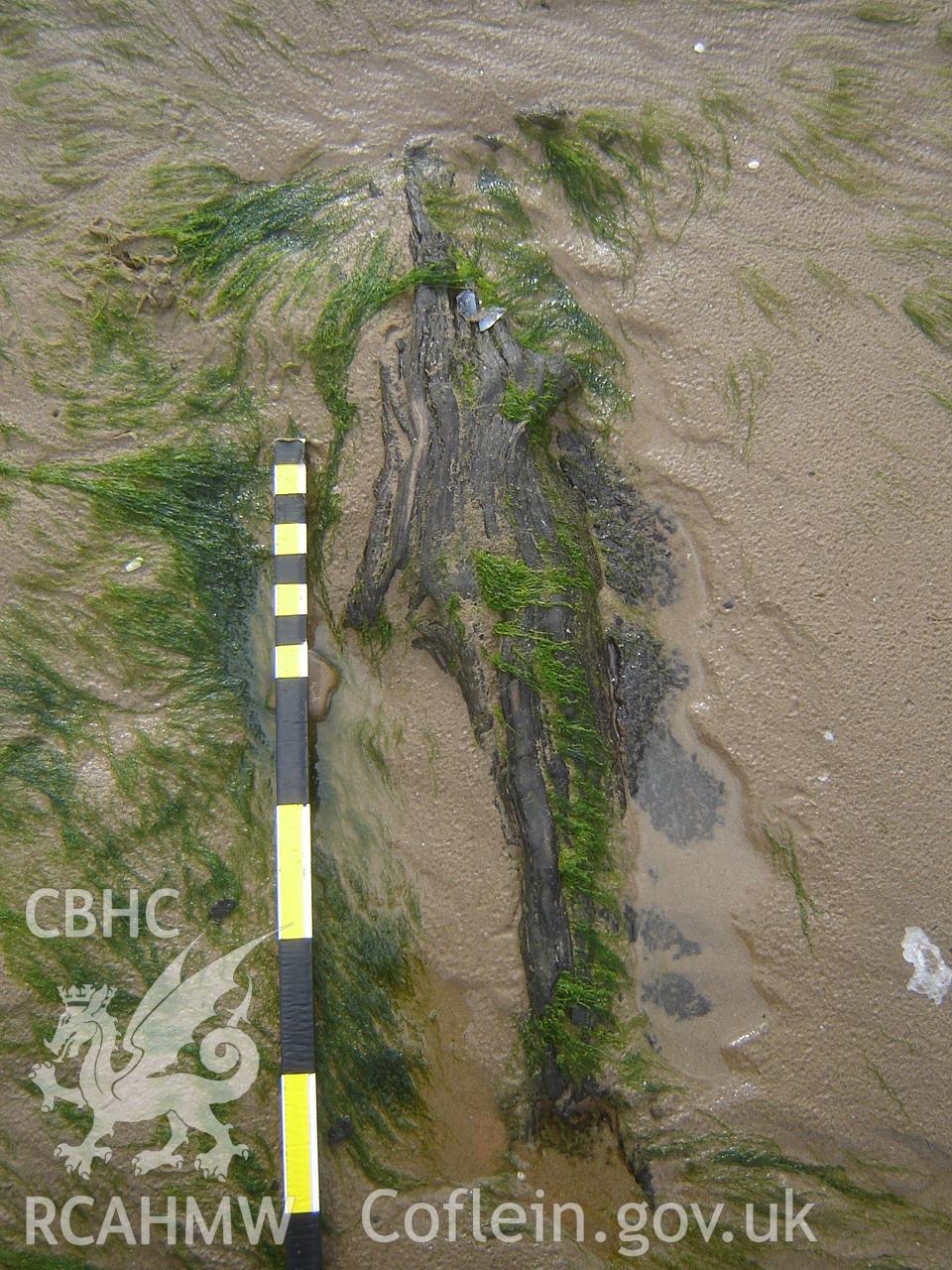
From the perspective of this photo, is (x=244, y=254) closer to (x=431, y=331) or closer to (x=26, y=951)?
(x=431, y=331)

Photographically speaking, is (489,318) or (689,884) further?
(489,318)

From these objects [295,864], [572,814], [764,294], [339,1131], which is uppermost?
[764,294]

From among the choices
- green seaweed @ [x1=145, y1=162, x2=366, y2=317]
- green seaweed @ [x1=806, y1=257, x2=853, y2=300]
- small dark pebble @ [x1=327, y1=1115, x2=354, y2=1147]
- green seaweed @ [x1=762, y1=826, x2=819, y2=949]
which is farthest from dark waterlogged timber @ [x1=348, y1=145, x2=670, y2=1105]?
green seaweed @ [x1=806, y1=257, x2=853, y2=300]

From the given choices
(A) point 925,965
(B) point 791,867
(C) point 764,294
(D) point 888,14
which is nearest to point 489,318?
(C) point 764,294

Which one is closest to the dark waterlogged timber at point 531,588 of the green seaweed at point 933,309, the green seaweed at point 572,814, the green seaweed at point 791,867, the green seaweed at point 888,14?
the green seaweed at point 572,814

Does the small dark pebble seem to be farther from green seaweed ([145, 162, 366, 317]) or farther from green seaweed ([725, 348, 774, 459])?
green seaweed ([145, 162, 366, 317])

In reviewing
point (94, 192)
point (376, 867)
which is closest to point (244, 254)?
point (94, 192)

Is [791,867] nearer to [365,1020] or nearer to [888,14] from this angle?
[365,1020]
